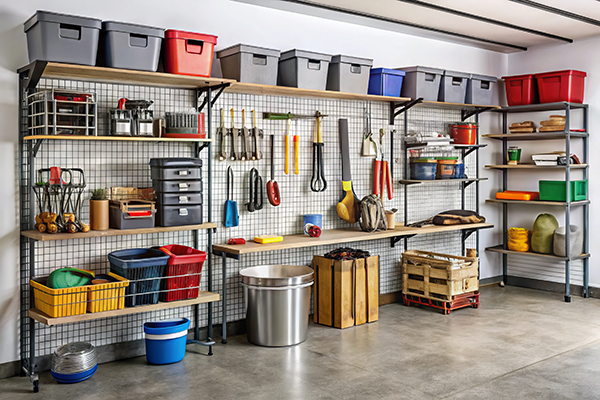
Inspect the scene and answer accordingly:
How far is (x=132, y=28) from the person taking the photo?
12.7 feet

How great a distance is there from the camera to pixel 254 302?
452 centimetres

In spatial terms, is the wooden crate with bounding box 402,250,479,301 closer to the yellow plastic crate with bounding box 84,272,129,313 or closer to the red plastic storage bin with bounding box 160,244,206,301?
the red plastic storage bin with bounding box 160,244,206,301

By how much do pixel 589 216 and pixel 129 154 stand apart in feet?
16.4

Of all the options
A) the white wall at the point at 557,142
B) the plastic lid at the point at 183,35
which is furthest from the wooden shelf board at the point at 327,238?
the plastic lid at the point at 183,35

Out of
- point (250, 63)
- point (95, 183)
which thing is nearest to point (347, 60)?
point (250, 63)

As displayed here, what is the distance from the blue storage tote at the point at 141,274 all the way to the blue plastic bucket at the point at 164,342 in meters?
0.23

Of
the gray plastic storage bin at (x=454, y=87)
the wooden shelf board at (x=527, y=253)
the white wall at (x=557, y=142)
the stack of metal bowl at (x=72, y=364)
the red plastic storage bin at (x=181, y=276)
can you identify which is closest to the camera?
the stack of metal bowl at (x=72, y=364)

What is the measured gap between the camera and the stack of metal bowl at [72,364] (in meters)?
3.73

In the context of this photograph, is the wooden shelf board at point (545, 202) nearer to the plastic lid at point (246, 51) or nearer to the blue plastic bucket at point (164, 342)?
the plastic lid at point (246, 51)

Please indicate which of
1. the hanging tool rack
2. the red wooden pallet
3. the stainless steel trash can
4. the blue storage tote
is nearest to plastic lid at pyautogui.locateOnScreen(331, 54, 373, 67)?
the hanging tool rack

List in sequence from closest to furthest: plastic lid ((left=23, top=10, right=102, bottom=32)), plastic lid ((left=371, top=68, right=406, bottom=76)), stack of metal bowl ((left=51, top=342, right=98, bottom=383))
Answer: plastic lid ((left=23, top=10, right=102, bottom=32)) → stack of metal bowl ((left=51, top=342, right=98, bottom=383)) → plastic lid ((left=371, top=68, right=406, bottom=76))

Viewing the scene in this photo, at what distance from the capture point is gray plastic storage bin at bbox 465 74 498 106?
6.14 metres

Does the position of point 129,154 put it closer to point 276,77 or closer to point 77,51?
point 77,51

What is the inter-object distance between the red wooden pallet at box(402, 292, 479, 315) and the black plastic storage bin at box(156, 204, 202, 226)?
8.53 feet
